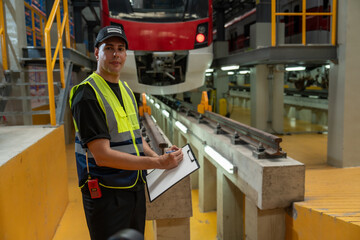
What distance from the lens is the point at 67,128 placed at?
8.79 meters

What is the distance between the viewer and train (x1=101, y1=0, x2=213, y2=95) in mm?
4719

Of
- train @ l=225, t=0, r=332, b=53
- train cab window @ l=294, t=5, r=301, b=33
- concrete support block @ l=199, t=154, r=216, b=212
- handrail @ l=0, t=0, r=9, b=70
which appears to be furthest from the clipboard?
A: train cab window @ l=294, t=5, r=301, b=33

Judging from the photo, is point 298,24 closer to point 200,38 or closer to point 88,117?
point 200,38

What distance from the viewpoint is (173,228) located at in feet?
9.89

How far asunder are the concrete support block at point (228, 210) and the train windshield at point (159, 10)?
2564mm

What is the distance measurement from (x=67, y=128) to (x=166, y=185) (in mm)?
7895

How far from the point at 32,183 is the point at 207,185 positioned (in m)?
2.98

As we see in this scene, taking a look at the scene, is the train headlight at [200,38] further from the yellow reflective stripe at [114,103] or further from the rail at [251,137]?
the yellow reflective stripe at [114,103]

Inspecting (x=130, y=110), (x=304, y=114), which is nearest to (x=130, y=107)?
(x=130, y=110)

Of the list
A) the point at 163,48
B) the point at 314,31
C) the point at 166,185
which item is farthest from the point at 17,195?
the point at 314,31

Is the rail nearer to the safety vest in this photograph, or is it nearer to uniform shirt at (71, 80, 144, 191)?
the safety vest

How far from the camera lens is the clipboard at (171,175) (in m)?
1.53

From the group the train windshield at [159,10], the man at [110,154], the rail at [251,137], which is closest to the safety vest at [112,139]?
the man at [110,154]

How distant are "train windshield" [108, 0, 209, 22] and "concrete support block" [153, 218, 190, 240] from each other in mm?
3126
